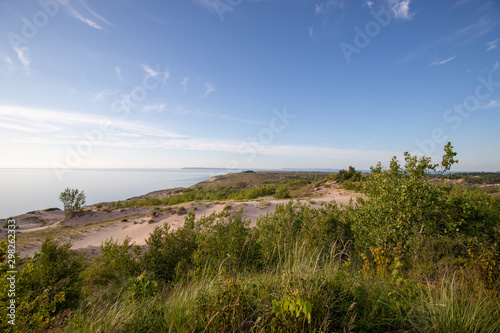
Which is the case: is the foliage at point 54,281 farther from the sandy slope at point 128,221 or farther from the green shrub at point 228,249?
the sandy slope at point 128,221

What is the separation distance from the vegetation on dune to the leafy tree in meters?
23.2

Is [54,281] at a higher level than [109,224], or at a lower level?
higher

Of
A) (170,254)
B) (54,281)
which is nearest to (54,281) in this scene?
(54,281)

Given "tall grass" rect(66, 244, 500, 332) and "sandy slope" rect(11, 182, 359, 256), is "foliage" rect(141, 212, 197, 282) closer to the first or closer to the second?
"tall grass" rect(66, 244, 500, 332)

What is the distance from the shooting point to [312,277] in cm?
279

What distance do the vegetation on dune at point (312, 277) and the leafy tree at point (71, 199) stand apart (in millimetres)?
23186

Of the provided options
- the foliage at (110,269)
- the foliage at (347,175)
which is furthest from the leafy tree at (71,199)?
the foliage at (347,175)

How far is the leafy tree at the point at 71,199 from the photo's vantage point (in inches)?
910

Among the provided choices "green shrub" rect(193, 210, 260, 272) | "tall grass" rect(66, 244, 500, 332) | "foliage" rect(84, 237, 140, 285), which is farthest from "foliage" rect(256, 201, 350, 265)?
"foliage" rect(84, 237, 140, 285)

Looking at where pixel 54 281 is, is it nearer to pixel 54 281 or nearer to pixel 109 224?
pixel 54 281

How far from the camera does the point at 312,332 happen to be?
2.14 meters

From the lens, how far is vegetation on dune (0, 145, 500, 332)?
94.0 inches

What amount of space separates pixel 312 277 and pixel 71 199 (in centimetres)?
2967

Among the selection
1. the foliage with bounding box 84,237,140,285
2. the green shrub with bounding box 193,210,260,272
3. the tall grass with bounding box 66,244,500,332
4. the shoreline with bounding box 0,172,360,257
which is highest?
the tall grass with bounding box 66,244,500,332
